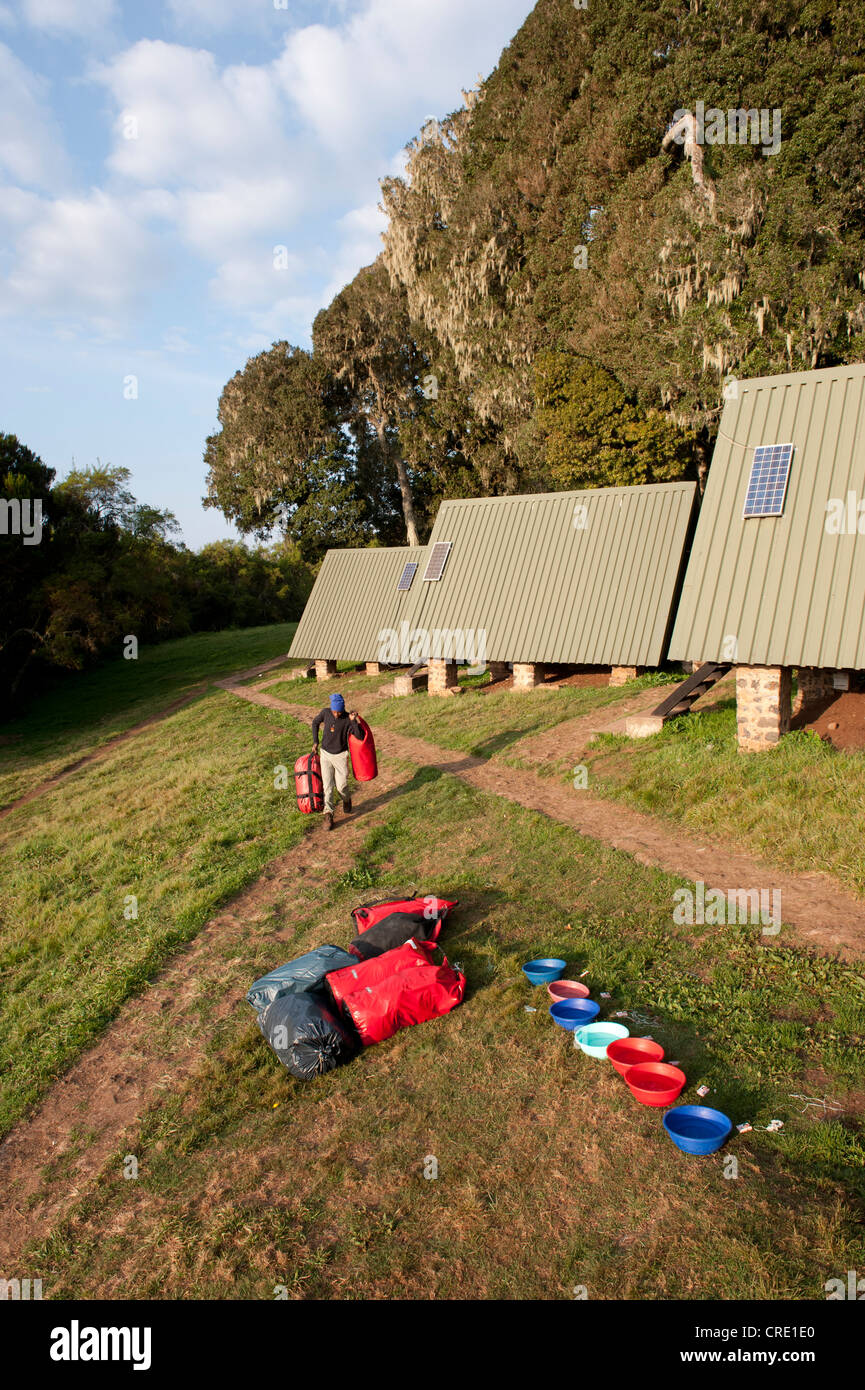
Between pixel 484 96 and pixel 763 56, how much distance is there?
42.8 feet

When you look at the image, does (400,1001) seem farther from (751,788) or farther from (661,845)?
(751,788)

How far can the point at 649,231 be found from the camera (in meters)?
23.5

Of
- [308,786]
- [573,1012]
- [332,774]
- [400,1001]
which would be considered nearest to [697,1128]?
[573,1012]

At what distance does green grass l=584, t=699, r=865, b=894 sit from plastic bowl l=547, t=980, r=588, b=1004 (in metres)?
3.30

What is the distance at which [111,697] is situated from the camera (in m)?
32.0

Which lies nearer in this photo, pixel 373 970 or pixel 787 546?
pixel 373 970

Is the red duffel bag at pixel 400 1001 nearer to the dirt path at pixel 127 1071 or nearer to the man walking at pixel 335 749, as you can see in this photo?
the dirt path at pixel 127 1071

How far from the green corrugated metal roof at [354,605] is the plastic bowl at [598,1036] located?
17.6 m

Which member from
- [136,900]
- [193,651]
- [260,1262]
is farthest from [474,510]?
[193,651]

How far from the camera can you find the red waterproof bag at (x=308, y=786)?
11844 mm

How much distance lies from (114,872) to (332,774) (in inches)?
148

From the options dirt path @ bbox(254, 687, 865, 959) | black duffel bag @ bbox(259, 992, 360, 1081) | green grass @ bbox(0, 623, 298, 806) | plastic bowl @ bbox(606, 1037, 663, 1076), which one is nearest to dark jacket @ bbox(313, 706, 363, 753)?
dirt path @ bbox(254, 687, 865, 959)

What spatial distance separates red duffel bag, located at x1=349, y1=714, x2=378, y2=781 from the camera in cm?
1175

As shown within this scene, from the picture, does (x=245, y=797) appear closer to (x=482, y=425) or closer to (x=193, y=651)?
(x=482, y=425)
